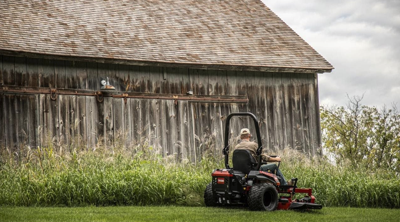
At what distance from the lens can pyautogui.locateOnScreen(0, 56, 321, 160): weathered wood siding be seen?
1391 cm

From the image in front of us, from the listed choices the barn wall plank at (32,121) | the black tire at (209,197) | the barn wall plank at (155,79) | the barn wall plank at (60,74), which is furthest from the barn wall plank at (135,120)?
the black tire at (209,197)

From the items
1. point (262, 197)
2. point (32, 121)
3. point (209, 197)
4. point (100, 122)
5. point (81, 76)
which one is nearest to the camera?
point (262, 197)

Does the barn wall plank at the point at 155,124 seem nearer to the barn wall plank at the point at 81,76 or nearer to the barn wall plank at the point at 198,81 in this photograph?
the barn wall plank at the point at 198,81

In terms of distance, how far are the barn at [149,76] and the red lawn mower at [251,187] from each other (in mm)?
4401

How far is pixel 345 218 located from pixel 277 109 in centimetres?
880

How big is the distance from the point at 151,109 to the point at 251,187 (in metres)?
6.72

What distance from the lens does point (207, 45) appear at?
17.0 metres

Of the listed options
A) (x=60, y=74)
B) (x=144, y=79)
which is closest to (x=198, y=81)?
(x=144, y=79)

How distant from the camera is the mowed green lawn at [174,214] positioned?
8.37m

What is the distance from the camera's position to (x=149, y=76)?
51.3 ft

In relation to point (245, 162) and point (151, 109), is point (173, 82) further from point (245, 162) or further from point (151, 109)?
point (245, 162)

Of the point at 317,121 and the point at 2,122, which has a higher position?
the point at 2,122

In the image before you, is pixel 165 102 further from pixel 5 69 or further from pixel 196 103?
pixel 5 69

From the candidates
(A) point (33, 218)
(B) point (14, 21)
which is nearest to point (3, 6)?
(B) point (14, 21)
